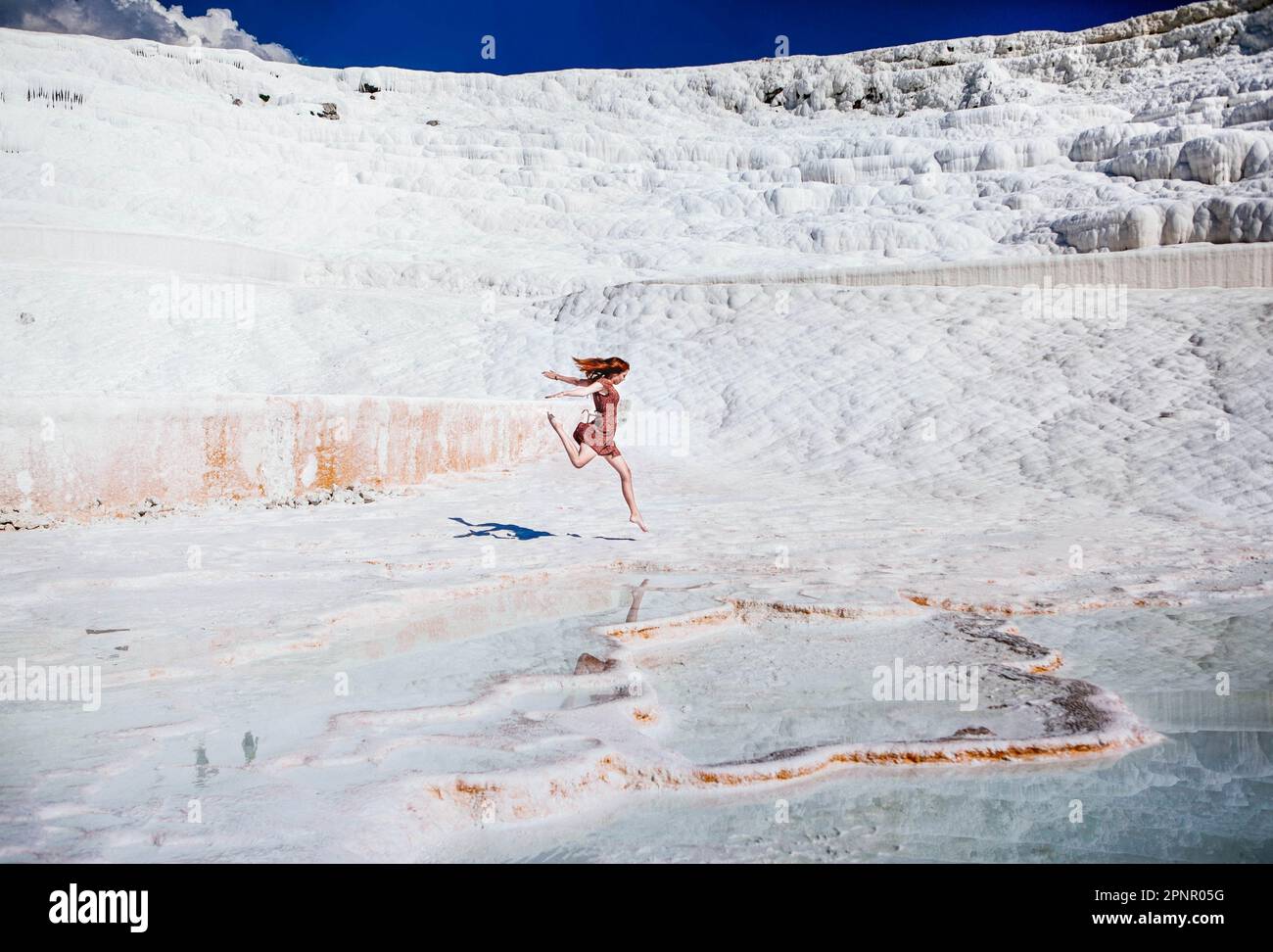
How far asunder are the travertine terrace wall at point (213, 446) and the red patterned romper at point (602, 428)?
2.81 m

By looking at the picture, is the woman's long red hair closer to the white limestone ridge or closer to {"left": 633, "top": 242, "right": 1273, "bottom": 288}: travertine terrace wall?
{"left": 633, "top": 242, "right": 1273, "bottom": 288}: travertine terrace wall

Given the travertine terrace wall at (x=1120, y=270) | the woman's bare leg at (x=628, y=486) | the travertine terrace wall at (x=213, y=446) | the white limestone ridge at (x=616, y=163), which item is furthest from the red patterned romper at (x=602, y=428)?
the white limestone ridge at (x=616, y=163)

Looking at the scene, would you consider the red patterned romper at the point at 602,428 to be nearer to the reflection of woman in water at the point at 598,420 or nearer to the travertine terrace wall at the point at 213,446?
the reflection of woman in water at the point at 598,420

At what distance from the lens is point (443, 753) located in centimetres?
287

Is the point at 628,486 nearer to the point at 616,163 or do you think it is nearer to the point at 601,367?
the point at 601,367

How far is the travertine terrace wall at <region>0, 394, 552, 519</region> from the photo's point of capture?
6777mm

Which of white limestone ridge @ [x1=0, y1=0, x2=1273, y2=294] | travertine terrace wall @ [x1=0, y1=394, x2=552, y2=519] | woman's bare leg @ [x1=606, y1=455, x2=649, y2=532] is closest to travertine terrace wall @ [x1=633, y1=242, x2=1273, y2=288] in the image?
white limestone ridge @ [x1=0, y1=0, x2=1273, y2=294]

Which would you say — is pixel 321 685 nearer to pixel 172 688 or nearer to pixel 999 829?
pixel 172 688

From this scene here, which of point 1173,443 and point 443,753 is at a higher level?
point 1173,443

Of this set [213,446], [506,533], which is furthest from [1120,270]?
[213,446]

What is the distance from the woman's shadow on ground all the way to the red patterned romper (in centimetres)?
56

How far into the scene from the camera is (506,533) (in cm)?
673
